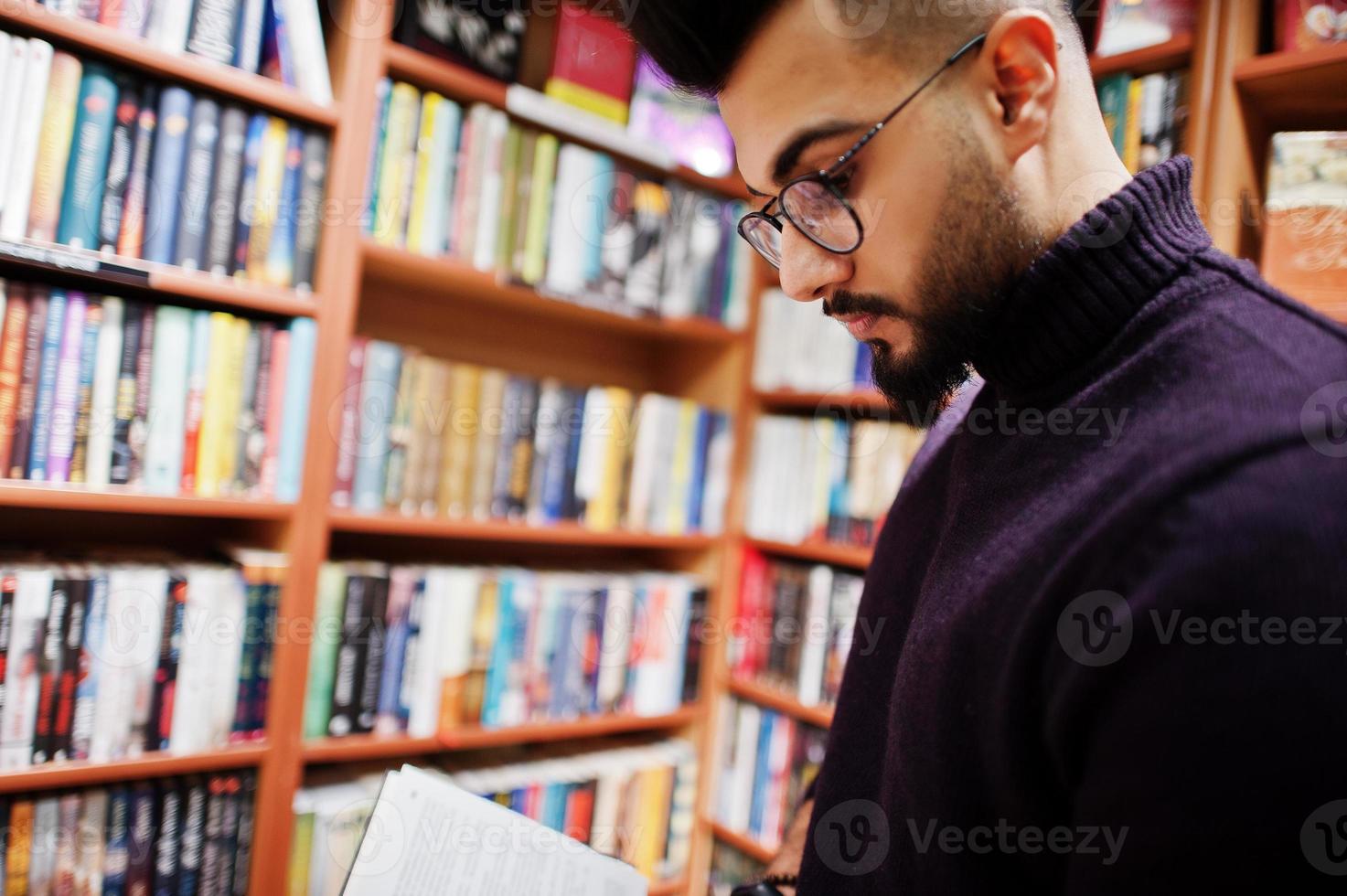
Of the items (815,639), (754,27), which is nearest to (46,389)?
(754,27)

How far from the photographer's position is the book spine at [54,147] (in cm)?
112

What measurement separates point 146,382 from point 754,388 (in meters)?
1.25

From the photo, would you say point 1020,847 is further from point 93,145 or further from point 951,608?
point 93,145

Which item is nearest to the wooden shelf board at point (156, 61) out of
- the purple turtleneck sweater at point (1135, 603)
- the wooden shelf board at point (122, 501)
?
the wooden shelf board at point (122, 501)

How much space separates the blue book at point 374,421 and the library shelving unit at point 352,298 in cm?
5

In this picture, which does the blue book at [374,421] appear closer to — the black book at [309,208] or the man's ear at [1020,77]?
the black book at [309,208]

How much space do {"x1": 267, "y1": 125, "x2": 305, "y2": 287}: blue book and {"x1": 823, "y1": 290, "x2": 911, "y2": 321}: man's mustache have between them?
101 cm

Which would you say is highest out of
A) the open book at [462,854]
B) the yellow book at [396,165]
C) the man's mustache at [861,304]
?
the yellow book at [396,165]

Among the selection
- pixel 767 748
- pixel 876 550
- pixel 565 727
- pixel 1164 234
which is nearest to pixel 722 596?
pixel 767 748

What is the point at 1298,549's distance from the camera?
17.3 inches

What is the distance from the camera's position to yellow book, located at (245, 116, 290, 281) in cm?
130

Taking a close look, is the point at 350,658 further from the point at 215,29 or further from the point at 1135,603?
the point at 1135,603
